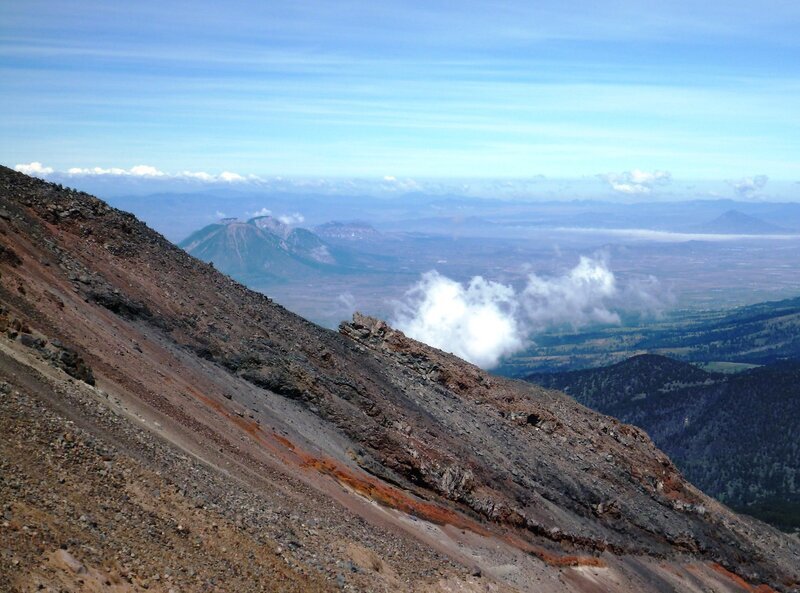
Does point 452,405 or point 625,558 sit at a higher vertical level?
point 452,405

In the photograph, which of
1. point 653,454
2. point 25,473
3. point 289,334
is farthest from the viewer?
point 653,454

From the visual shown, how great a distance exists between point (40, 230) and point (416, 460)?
21167 mm

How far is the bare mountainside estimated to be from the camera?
59.8ft

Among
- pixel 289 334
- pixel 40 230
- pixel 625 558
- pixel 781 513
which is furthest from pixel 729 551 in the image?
pixel 781 513

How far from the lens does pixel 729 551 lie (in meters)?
51.8

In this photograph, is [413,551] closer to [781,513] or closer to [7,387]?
[7,387]

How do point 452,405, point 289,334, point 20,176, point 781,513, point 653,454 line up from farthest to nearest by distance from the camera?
point 781,513, point 653,454, point 452,405, point 289,334, point 20,176

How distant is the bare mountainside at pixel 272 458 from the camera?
717 inches

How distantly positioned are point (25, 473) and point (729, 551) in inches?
1874

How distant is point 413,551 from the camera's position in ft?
90.6

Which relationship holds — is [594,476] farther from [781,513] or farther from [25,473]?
[781,513]

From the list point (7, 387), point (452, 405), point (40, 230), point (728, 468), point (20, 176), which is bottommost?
point (728, 468)

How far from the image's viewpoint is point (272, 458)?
29.6 metres

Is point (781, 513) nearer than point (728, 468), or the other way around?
point (781, 513)
